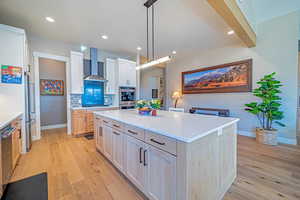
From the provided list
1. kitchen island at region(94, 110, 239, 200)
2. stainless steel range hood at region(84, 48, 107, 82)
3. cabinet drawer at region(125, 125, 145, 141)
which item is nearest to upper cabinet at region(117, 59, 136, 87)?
stainless steel range hood at region(84, 48, 107, 82)

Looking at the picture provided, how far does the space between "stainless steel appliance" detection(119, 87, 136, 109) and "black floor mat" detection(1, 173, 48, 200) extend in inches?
120

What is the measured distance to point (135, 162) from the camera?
1.53 metres

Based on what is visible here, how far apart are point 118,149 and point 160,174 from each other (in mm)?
903

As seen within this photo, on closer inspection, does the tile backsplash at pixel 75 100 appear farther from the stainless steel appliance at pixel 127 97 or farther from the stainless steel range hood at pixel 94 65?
the stainless steel appliance at pixel 127 97

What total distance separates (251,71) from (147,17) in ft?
10.8

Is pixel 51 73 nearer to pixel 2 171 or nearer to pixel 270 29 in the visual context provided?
pixel 2 171

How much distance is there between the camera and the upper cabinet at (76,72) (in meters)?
3.79

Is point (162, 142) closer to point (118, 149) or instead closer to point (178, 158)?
point (178, 158)

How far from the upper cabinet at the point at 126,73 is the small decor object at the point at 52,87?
2.72 metres

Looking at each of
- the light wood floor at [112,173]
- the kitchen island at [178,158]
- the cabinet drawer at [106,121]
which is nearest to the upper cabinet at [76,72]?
the light wood floor at [112,173]

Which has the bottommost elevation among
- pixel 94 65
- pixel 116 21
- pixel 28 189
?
pixel 28 189

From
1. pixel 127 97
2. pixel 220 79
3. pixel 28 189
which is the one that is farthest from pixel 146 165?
pixel 220 79

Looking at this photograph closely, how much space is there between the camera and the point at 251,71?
11.8 feet

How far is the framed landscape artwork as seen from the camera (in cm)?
371
